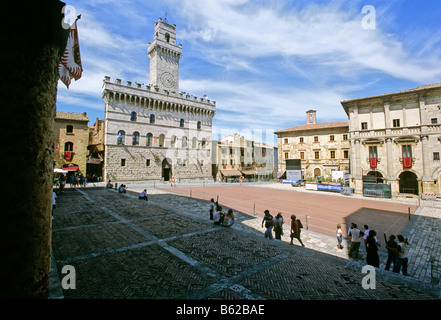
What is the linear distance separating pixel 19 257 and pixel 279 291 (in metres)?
5.59

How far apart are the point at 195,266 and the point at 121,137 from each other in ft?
101

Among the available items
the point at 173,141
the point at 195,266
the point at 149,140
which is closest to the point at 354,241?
the point at 195,266

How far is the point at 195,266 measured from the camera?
6531 mm

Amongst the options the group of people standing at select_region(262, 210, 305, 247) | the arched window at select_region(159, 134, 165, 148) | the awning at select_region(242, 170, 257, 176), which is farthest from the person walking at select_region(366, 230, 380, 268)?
the awning at select_region(242, 170, 257, 176)

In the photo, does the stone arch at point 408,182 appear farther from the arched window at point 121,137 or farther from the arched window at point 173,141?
the arched window at point 121,137

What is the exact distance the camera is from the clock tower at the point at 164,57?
3709cm

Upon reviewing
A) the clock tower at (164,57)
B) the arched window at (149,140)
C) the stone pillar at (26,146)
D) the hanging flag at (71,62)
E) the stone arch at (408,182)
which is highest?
the clock tower at (164,57)

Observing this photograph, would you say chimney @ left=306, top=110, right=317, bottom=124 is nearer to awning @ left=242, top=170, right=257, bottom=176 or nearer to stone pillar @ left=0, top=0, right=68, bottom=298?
awning @ left=242, top=170, right=257, bottom=176

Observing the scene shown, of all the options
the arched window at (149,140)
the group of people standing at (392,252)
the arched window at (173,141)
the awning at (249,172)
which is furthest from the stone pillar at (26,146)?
the awning at (249,172)

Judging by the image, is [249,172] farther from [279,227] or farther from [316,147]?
[279,227]

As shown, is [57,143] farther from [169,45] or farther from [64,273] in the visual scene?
[64,273]

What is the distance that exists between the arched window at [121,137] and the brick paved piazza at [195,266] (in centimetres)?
2342

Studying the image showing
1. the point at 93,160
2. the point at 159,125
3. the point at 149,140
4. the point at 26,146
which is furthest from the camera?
the point at 159,125

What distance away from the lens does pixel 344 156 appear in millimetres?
38656
